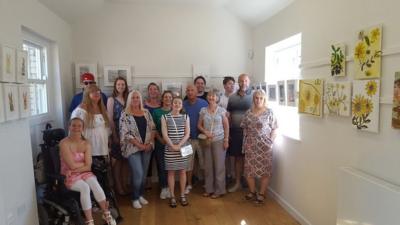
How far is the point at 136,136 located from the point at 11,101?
1315 mm

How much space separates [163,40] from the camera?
161 inches

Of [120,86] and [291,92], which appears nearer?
[291,92]

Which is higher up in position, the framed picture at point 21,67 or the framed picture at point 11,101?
the framed picture at point 21,67

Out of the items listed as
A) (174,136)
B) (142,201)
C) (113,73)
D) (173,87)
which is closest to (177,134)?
(174,136)

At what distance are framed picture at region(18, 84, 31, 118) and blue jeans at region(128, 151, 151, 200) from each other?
119 centimetres

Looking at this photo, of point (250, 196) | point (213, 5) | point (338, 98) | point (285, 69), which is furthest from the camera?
point (213, 5)

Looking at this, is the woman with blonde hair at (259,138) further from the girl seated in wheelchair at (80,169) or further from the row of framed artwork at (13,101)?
the row of framed artwork at (13,101)

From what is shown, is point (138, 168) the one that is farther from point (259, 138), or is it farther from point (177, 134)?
point (259, 138)

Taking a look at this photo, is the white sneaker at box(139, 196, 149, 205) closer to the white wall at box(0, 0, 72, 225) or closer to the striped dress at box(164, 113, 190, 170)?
the striped dress at box(164, 113, 190, 170)

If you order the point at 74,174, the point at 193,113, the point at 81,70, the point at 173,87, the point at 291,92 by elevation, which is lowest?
the point at 74,174

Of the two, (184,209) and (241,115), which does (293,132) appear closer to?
(241,115)

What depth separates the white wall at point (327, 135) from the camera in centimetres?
180

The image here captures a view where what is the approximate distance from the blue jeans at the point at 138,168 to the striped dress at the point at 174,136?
29cm

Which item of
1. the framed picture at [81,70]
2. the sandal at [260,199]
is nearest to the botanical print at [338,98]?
the sandal at [260,199]
